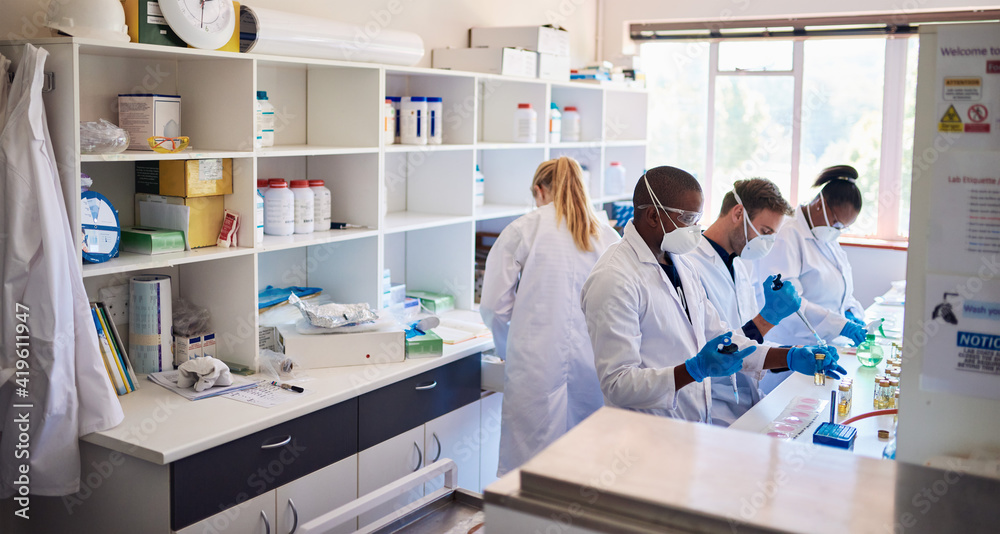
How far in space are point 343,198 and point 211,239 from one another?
67 cm

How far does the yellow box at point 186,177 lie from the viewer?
7.76ft

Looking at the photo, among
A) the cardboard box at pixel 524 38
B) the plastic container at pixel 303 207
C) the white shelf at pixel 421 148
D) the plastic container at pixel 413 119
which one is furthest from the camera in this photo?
the cardboard box at pixel 524 38

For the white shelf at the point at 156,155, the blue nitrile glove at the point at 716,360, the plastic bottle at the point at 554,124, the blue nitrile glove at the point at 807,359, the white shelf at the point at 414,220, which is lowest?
the blue nitrile glove at the point at 807,359

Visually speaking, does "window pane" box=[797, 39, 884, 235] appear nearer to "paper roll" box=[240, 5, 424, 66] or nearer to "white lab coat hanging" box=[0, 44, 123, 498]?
"paper roll" box=[240, 5, 424, 66]

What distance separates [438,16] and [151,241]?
1.90 m

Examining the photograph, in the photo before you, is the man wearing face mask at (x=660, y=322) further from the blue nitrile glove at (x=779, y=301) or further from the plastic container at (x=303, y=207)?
the plastic container at (x=303, y=207)

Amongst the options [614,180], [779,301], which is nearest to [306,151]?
[779,301]

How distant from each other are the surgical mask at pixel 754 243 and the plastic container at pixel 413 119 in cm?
124

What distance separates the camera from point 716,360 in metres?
1.98

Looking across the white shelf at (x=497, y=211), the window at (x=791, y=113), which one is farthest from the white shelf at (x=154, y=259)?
the window at (x=791, y=113)

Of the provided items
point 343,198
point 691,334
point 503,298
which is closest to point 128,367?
point 343,198

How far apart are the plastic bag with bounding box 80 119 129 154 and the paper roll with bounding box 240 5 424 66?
486mm

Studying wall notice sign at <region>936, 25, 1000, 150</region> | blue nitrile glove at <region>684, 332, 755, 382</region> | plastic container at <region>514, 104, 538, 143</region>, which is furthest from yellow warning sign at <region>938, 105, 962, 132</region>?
plastic container at <region>514, 104, 538, 143</region>

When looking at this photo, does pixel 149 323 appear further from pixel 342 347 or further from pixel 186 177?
pixel 342 347
